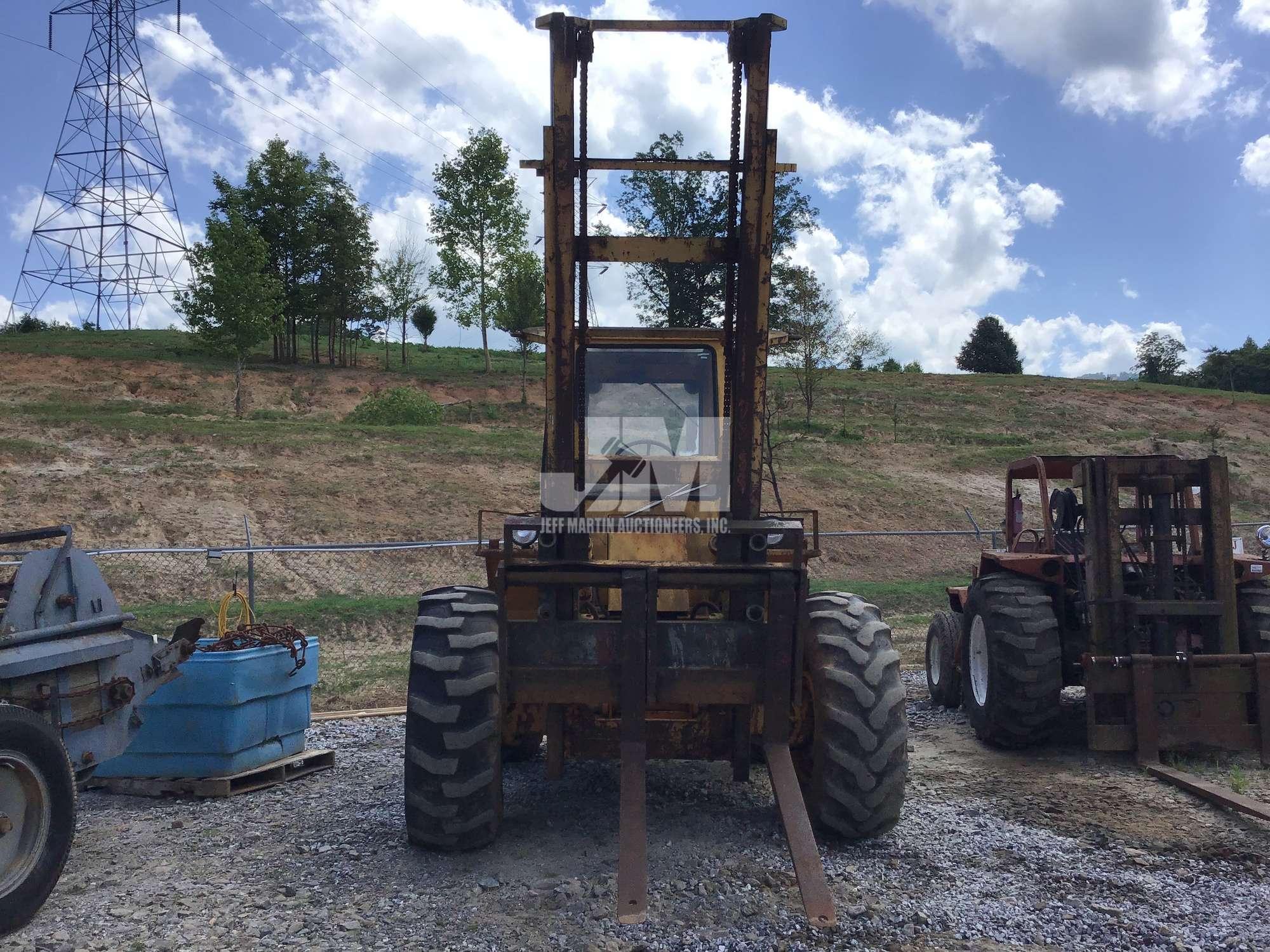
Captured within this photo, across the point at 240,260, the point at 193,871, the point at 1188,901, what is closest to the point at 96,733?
the point at 193,871

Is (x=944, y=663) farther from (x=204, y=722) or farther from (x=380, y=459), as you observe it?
(x=380, y=459)

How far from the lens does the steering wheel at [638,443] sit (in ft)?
21.6

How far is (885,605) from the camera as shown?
17.3 m

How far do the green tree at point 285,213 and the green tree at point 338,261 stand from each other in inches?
16.3

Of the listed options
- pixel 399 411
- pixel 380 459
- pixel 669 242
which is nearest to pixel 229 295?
pixel 399 411

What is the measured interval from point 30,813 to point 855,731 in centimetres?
408

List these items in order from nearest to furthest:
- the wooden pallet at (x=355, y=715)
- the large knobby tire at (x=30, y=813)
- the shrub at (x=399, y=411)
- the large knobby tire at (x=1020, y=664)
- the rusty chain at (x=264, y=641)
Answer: the large knobby tire at (x=30, y=813) < the rusty chain at (x=264, y=641) < the large knobby tire at (x=1020, y=664) < the wooden pallet at (x=355, y=715) < the shrub at (x=399, y=411)

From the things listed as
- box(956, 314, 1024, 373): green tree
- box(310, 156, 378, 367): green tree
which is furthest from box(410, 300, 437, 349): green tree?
box(956, 314, 1024, 373): green tree

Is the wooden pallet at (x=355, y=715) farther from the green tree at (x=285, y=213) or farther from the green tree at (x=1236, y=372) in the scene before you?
the green tree at (x=1236, y=372)

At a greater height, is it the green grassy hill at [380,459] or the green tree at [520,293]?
the green tree at [520,293]

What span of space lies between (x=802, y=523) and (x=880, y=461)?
27417 millimetres

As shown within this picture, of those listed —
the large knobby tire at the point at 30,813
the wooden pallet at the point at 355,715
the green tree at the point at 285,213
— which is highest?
the green tree at the point at 285,213

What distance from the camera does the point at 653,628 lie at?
17.0 ft

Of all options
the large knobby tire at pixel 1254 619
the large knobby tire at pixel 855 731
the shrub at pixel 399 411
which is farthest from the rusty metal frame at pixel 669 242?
the shrub at pixel 399 411
